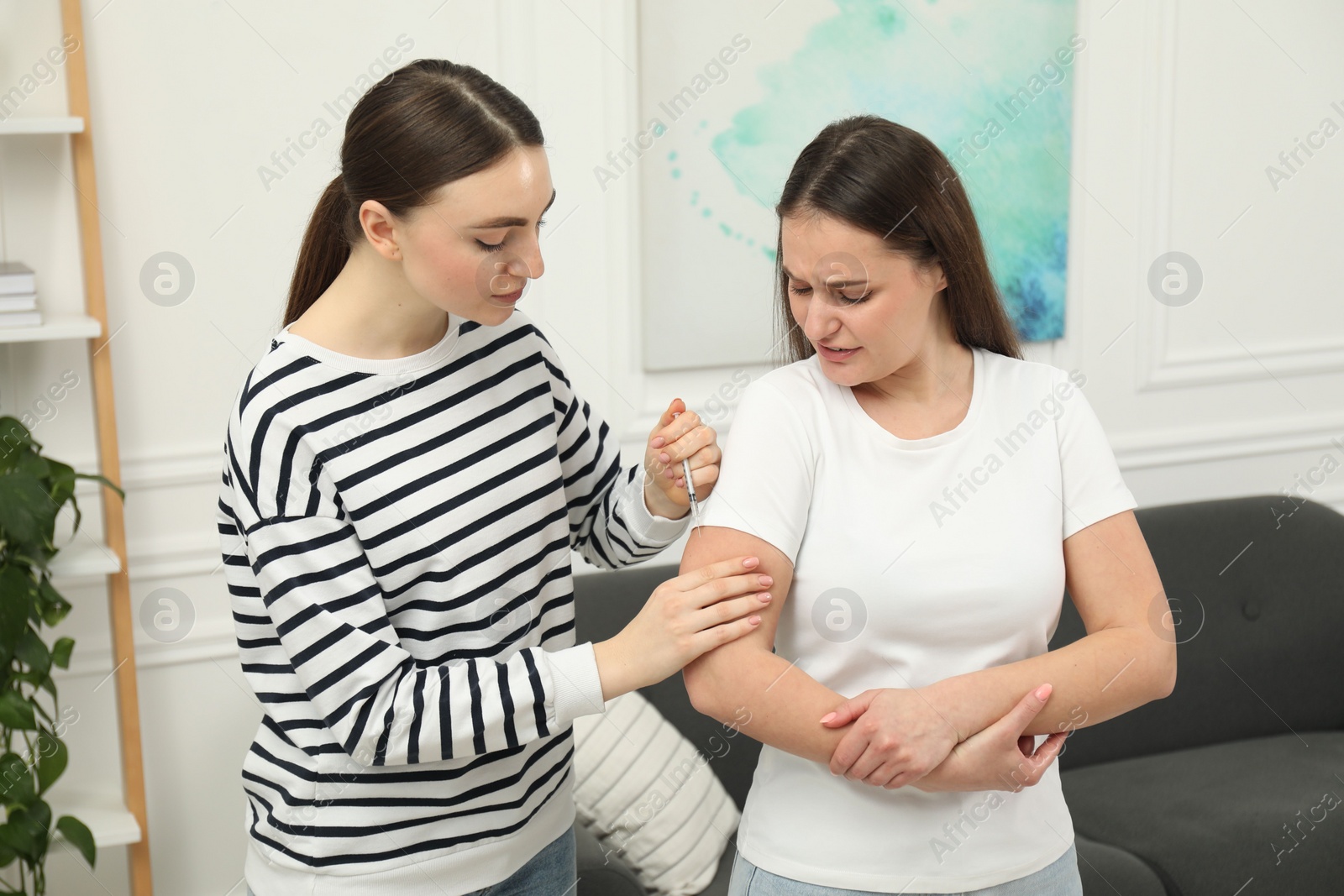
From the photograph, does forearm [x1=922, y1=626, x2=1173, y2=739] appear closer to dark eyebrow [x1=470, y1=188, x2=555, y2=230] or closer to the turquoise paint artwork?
dark eyebrow [x1=470, y1=188, x2=555, y2=230]

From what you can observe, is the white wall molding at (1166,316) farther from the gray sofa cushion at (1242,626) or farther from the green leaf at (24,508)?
the green leaf at (24,508)

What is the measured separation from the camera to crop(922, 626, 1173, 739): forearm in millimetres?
1118

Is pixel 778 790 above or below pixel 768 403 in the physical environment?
below

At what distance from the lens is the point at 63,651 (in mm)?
2020

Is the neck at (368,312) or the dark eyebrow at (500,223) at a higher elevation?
the dark eyebrow at (500,223)

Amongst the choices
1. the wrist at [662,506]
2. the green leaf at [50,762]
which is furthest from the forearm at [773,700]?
the green leaf at [50,762]

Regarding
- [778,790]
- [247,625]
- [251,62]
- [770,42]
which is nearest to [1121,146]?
[770,42]

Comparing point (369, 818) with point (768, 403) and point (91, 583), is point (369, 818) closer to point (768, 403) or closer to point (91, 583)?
point (768, 403)

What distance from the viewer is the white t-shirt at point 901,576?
114 cm

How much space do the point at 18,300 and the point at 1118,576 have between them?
176 centimetres

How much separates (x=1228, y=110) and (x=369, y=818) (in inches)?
111

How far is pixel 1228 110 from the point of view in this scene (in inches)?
119

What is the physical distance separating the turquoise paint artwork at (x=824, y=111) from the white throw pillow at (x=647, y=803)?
859mm

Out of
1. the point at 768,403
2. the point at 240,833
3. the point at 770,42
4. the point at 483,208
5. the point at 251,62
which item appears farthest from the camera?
the point at 770,42
